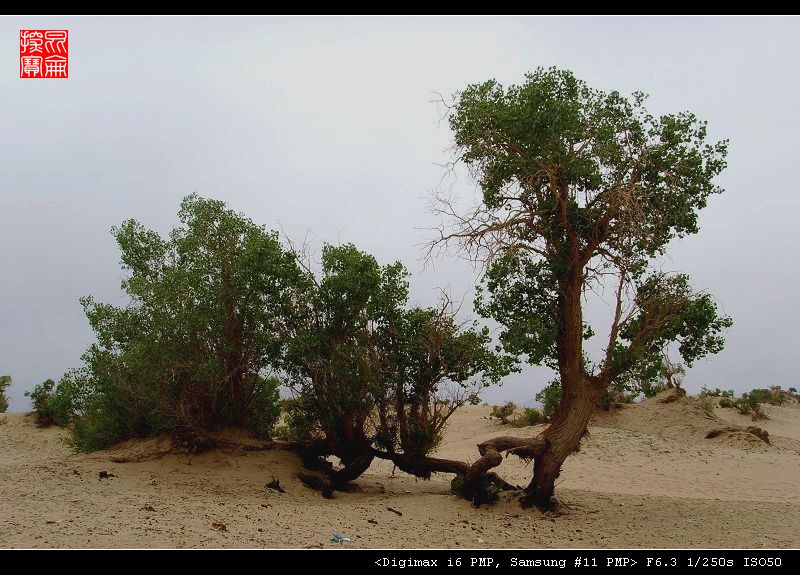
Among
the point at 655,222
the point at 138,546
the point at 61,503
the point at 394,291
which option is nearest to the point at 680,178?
the point at 655,222

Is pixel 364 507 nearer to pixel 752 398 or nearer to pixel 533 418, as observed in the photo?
pixel 533 418

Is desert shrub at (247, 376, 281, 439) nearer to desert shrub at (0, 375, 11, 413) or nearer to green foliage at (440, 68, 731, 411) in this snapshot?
green foliage at (440, 68, 731, 411)

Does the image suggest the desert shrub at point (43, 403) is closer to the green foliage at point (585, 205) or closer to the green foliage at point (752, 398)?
the green foliage at point (585, 205)

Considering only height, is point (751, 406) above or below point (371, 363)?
below

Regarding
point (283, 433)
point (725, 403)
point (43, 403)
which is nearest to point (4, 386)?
point (43, 403)

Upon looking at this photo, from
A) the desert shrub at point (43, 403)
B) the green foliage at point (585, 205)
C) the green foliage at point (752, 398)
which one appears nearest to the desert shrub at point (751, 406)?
the green foliage at point (752, 398)

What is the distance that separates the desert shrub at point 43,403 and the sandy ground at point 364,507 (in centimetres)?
324

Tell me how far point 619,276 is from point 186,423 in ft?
32.5

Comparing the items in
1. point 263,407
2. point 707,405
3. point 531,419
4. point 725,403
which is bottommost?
point 531,419

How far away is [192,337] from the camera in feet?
43.1

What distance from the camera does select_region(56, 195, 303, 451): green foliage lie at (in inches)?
513

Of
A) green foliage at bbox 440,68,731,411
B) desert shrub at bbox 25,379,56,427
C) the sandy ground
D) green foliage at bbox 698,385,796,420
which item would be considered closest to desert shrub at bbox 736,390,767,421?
green foliage at bbox 698,385,796,420

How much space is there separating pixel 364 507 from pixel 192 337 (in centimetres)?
529

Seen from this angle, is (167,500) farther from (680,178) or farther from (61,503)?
(680,178)
